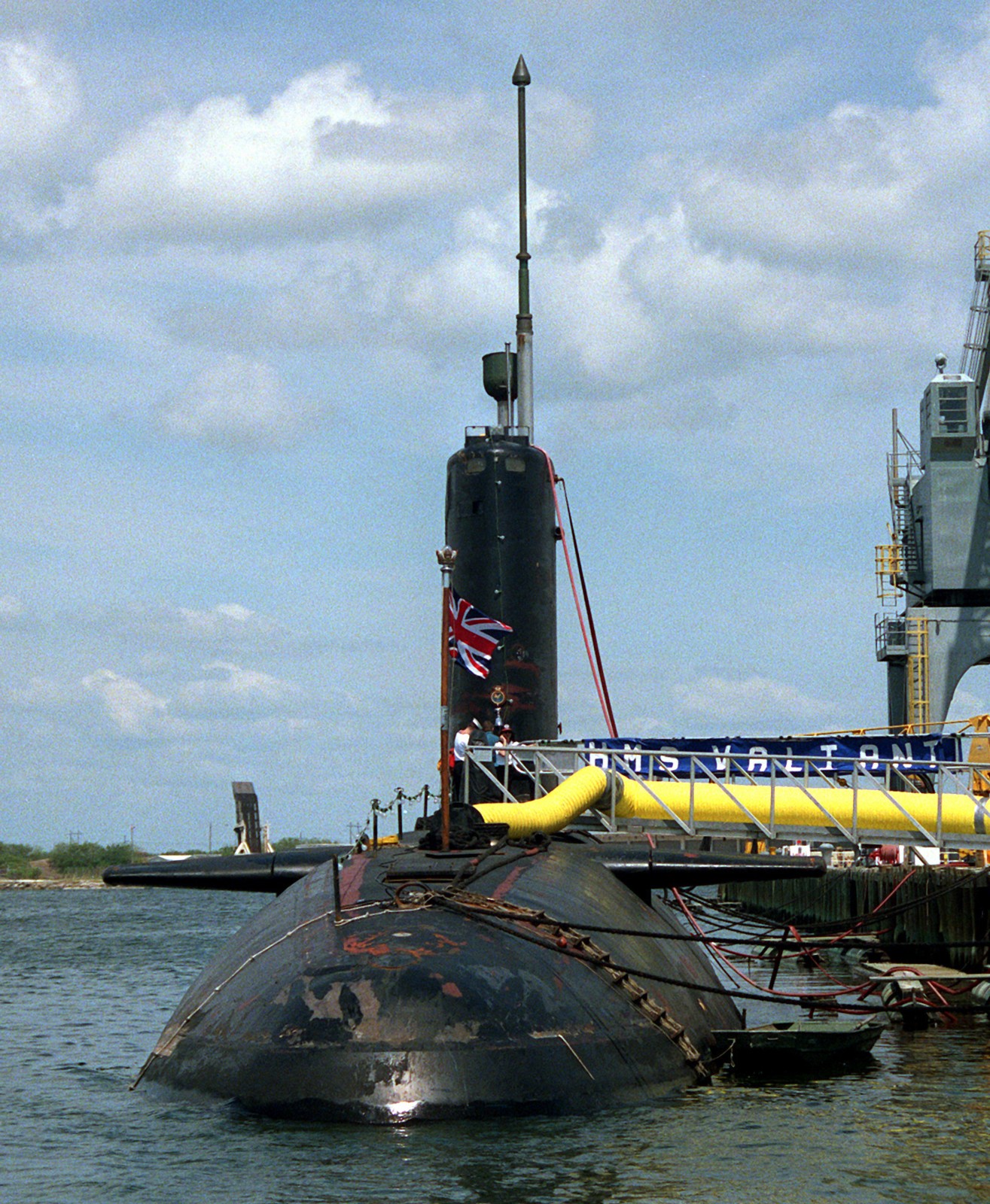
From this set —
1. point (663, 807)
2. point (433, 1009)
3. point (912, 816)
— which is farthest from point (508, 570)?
point (433, 1009)

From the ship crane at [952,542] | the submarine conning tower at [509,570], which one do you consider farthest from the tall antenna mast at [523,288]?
the ship crane at [952,542]

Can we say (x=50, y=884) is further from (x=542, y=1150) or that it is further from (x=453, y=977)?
(x=542, y=1150)

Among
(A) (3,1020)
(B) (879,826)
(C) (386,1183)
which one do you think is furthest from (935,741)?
(C) (386,1183)

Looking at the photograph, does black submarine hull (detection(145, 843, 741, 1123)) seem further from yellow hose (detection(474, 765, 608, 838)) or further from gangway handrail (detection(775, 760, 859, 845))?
gangway handrail (detection(775, 760, 859, 845))

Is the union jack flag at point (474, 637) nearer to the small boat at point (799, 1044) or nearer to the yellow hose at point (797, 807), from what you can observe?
the yellow hose at point (797, 807)

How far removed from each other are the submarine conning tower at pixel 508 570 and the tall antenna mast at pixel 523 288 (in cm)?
209

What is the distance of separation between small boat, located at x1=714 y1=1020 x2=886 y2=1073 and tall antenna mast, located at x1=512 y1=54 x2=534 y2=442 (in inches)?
451

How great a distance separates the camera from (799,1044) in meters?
16.5

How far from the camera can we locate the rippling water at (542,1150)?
444 inches

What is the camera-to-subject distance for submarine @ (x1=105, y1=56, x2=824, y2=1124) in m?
12.0

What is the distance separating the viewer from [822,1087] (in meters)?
16.2

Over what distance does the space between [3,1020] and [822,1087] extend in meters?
15.6

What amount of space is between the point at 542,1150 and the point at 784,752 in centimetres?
1762

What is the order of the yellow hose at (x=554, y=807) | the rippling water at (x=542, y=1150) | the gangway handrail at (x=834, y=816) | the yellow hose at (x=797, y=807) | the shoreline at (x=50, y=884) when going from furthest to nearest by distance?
the shoreline at (x=50, y=884), the yellow hose at (x=797, y=807), the gangway handrail at (x=834, y=816), the yellow hose at (x=554, y=807), the rippling water at (x=542, y=1150)
